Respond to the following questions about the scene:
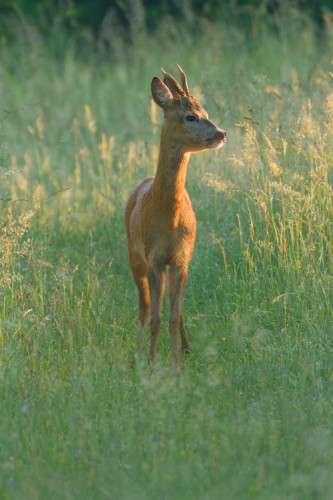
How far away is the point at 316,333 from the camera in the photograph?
468 cm

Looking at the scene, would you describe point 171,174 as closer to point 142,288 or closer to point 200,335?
point 142,288

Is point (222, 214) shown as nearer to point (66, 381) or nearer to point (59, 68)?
point (66, 381)

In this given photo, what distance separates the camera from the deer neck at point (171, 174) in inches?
193

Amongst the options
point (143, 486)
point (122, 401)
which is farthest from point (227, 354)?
point (143, 486)

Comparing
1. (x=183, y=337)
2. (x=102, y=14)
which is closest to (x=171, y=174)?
(x=183, y=337)

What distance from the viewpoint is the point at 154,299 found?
16.9 feet

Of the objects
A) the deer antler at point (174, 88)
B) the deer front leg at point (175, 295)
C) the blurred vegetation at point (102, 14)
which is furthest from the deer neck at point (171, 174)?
the blurred vegetation at point (102, 14)

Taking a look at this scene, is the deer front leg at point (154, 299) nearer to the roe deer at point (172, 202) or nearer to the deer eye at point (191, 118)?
the roe deer at point (172, 202)

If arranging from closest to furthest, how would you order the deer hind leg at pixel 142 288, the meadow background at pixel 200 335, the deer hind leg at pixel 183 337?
the meadow background at pixel 200 335, the deer hind leg at pixel 183 337, the deer hind leg at pixel 142 288

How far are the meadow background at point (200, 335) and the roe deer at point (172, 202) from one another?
31cm

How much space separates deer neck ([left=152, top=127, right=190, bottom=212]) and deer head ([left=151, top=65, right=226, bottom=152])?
5cm

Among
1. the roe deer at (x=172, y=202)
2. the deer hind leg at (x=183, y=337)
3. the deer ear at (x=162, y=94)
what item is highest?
the deer ear at (x=162, y=94)

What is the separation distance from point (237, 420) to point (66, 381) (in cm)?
118

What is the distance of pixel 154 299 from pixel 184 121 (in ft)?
4.09
